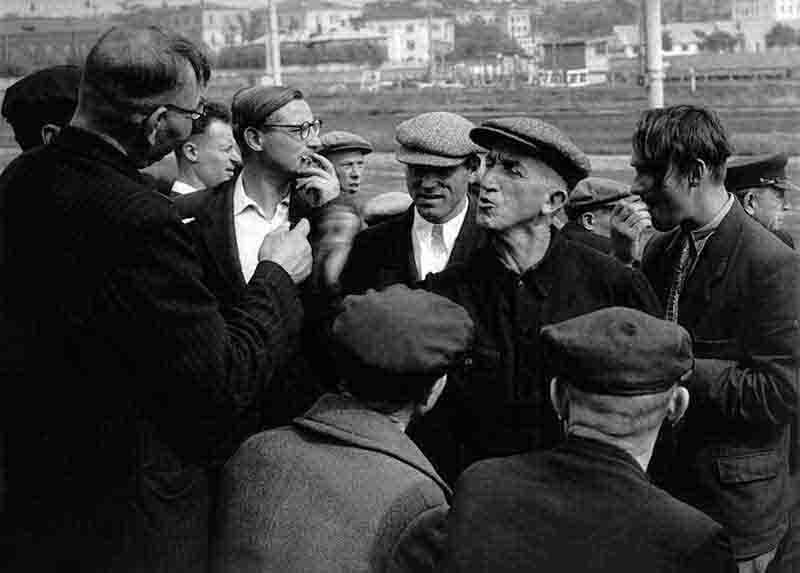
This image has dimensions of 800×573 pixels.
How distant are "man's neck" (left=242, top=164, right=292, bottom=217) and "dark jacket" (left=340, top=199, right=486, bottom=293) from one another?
0.32m

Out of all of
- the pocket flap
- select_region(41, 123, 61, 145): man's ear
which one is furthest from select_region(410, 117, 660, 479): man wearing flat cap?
select_region(41, 123, 61, 145): man's ear

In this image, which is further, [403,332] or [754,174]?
[754,174]

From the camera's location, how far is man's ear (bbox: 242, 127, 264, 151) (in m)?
3.95

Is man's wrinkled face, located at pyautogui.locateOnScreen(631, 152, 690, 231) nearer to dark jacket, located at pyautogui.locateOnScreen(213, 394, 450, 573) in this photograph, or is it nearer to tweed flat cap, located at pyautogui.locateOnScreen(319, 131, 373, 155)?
dark jacket, located at pyautogui.locateOnScreen(213, 394, 450, 573)

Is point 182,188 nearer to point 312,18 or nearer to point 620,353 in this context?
point 620,353

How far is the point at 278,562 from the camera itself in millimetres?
2246

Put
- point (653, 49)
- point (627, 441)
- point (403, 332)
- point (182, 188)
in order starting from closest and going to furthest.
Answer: point (627, 441) < point (403, 332) < point (182, 188) < point (653, 49)

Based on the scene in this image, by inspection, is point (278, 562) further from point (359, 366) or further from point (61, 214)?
point (61, 214)

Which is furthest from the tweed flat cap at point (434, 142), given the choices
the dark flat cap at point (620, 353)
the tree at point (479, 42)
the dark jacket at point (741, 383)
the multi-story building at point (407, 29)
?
the multi-story building at point (407, 29)

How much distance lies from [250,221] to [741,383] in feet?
5.84

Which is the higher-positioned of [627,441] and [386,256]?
[386,256]

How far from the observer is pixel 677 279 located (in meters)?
3.24

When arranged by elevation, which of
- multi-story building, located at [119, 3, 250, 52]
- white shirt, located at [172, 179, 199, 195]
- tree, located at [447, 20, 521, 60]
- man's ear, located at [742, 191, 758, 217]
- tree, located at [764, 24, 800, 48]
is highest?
tree, located at [447, 20, 521, 60]

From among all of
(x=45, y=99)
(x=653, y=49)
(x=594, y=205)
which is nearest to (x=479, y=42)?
(x=653, y=49)
